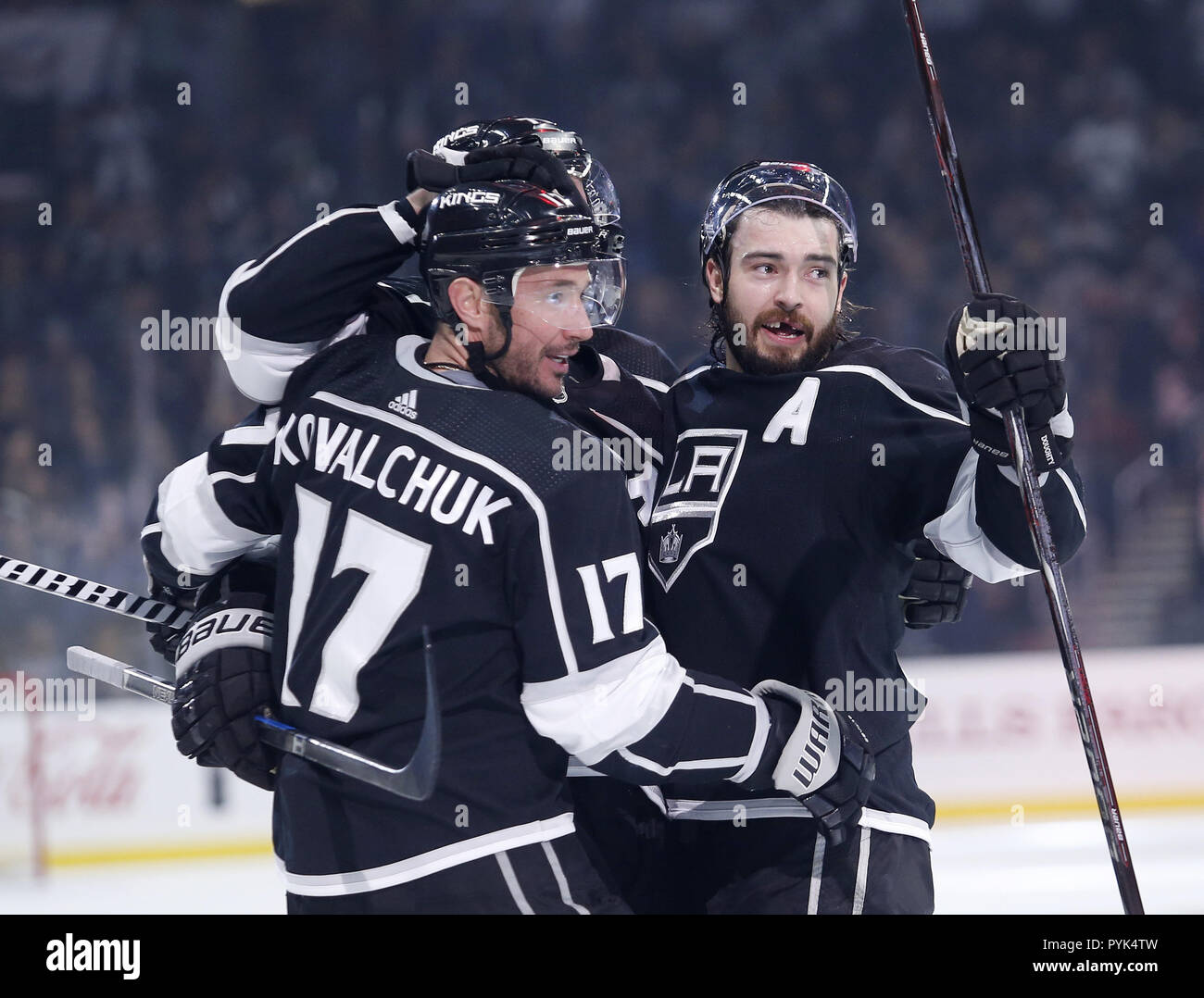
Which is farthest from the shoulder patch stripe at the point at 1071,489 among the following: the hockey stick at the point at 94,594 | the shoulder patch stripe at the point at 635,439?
the hockey stick at the point at 94,594

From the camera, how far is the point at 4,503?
480 centimetres

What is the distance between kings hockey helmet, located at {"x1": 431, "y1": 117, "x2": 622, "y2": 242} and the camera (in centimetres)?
228

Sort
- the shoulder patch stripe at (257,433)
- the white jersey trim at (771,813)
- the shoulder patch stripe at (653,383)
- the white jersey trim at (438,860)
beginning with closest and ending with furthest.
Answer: the white jersey trim at (438,860), the white jersey trim at (771,813), the shoulder patch stripe at (257,433), the shoulder patch stripe at (653,383)

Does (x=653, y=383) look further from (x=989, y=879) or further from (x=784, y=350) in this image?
(x=989, y=879)

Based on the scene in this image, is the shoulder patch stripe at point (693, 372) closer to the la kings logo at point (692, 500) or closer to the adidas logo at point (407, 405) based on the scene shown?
the la kings logo at point (692, 500)

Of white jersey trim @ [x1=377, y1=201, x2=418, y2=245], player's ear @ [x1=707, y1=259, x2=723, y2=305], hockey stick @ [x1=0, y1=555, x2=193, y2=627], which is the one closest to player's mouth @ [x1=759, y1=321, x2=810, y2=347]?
player's ear @ [x1=707, y1=259, x2=723, y2=305]

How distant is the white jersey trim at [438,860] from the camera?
1.85 metres

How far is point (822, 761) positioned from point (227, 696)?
0.85 metres

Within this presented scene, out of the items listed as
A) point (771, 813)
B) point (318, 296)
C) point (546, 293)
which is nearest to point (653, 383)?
point (546, 293)

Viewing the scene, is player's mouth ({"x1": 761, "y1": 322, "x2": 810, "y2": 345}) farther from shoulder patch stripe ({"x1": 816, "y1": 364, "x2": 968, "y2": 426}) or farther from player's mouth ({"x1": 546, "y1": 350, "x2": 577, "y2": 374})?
player's mouth ({"x1": 546, "y1": 350, "x2": 577, "y2": 374})

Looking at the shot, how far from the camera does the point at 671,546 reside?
2.20 meters

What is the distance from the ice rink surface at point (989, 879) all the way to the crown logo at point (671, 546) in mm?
2213
